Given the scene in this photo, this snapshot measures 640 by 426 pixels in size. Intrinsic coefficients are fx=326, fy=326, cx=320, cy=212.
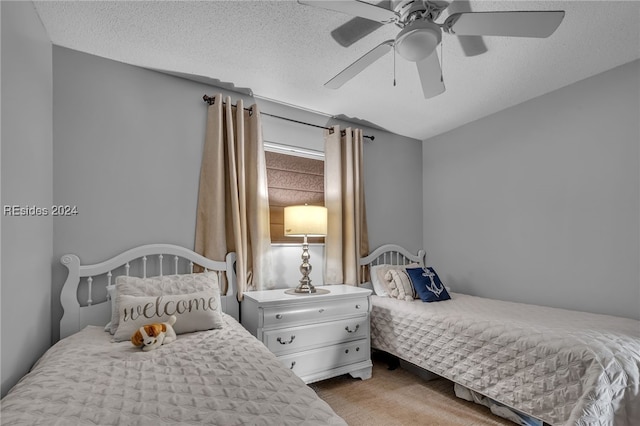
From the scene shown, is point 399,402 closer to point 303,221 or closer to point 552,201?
point 303,221

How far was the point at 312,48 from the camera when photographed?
2146mm

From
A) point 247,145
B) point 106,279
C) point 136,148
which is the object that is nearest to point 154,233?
point 106,279

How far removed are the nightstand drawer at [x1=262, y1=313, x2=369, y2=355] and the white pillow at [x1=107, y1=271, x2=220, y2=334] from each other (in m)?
0.57

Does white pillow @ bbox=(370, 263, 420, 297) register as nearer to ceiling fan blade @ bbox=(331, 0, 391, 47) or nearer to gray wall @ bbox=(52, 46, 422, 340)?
gray wall @ bbox=(52, 46, 422, 340)

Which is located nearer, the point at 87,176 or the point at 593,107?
the point at 87,176

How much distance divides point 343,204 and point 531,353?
76.3 inches

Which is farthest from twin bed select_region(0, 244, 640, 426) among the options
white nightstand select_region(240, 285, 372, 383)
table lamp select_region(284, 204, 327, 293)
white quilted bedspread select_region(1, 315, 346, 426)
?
table lamp select_region(284, 204, 327, 293)

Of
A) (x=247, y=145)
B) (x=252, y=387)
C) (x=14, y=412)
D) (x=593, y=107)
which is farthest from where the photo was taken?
(x=247, y=145)

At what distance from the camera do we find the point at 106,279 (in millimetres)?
2197

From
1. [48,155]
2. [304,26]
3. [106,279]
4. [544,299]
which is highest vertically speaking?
[304,26]

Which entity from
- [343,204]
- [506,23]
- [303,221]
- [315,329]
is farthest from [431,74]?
[315,329]

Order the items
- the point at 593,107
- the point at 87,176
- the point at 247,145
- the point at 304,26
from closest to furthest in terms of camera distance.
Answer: the point at 304,26, the point at 87,176, the point at 593,107, the point at 247,145

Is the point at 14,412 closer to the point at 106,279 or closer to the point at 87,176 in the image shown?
the point at 106,279

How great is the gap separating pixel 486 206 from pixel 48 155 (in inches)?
142
